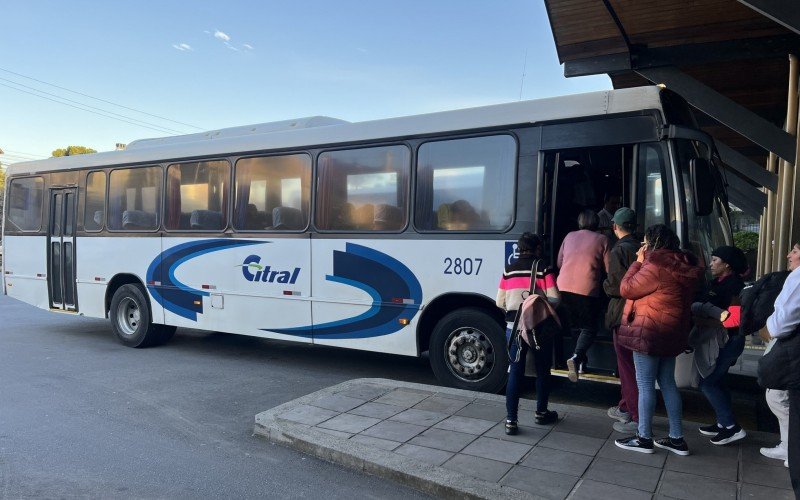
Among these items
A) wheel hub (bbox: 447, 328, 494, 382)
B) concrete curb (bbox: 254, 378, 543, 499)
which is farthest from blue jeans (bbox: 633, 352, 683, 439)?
wheel hub (bbox: 447, 328, 494, 382)

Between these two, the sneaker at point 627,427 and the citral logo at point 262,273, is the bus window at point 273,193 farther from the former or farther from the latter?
the sneaker at point 627,427

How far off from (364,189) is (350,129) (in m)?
0.79

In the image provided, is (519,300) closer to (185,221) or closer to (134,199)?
(185,221)

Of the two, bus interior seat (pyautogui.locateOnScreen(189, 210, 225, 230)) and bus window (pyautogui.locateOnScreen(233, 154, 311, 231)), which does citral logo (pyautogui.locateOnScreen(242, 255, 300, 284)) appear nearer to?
bus window (pyautogui.locateOnScreen(233, 154, 311, 231))

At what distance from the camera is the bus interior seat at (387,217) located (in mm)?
Answer: 7180

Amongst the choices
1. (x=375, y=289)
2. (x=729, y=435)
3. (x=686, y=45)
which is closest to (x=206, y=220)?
(x=375, y=289)

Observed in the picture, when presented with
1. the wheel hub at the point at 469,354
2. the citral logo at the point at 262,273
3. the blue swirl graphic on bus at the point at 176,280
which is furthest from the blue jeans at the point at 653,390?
the blue swirl graphic on bus at the point at 176,280

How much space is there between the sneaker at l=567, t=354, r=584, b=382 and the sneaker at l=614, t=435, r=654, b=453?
894 mm

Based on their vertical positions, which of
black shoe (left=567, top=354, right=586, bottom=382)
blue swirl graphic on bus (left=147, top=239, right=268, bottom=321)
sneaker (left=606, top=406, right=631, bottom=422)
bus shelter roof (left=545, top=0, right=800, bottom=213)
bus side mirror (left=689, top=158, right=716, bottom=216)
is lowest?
sneaker (left=606, top=406, right=631, bottom=422)

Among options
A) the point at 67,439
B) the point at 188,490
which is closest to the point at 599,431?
the point at 188,490

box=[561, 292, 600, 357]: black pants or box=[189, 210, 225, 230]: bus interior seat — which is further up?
box=[189, 210, 225, 230]: bus interior seat

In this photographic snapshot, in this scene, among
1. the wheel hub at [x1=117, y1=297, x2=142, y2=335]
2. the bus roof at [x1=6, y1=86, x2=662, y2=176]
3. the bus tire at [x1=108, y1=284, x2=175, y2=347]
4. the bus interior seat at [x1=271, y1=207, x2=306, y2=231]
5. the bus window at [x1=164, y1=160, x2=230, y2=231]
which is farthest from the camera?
the wheel hub at [x1=117, y1=297, x2=142, y2=335]

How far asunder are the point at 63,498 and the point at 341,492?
6.25ft

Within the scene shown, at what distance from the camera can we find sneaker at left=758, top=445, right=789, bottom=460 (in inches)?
178
